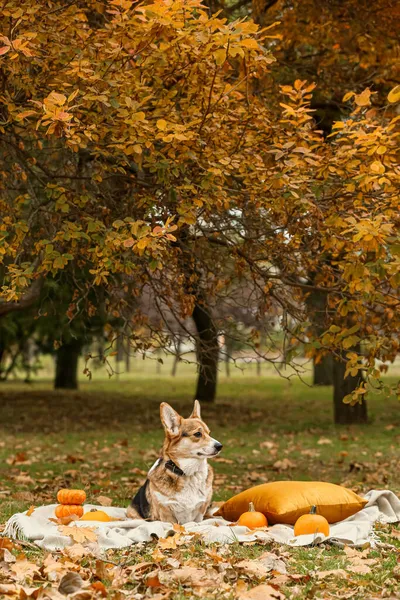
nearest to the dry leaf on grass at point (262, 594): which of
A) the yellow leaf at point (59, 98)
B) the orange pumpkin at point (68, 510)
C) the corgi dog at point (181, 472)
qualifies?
the corgi dog at point (181, 472)

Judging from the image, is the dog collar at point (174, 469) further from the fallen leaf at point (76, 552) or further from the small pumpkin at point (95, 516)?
the fallen leaf at point (76, 552)

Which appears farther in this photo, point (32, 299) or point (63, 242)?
point (32, 299)

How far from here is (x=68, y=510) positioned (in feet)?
20.2

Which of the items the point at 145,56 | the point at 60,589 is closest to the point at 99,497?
the point at 60,589

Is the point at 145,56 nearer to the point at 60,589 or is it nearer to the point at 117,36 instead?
the point at 117,36

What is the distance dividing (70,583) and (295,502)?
2.34 meters

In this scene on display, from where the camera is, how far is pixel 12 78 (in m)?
6.74

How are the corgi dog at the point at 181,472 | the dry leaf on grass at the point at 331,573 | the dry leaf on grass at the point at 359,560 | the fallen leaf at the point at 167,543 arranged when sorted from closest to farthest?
1. the dry leaf on grass at the point at 331,573
2. the dry leaf on grass at the point at 359,560
3. the fallen leaf at the point at 167,543
4. the corgi dog at the point at 181,472

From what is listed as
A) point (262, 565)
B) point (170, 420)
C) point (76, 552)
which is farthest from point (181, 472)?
point (262, 565)

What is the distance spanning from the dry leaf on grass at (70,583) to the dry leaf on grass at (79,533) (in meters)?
Result: 1.06

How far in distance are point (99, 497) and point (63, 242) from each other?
2.57m

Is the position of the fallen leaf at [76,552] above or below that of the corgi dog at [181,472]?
below

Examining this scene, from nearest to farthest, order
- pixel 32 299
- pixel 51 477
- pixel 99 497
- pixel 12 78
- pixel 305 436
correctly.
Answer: pixel 12 78 → pixel 99 497 → pixel 51 477 → pixel 32 299 → pixel 305 436

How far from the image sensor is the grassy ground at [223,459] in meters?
4.48
